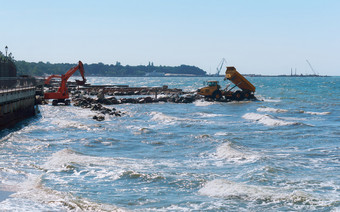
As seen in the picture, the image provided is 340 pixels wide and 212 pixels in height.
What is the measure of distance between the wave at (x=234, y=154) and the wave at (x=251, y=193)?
13.8 feet

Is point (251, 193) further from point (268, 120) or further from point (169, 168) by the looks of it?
point (268, 120)

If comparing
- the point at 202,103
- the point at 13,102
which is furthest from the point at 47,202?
the point at 202,103

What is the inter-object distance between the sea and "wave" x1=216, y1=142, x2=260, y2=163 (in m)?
0.04

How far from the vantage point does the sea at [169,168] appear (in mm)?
11656

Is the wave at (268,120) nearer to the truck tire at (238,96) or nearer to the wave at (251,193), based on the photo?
the truck tire at (238,96)

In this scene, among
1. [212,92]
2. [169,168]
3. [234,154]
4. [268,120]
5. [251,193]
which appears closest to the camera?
[251,193]

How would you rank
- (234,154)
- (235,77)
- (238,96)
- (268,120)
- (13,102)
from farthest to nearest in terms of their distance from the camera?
(238,96), (235,77), (268,120), (13,102), (234,154)

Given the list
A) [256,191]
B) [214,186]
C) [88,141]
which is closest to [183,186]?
[214,186]

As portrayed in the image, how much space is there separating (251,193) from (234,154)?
20.2 ft

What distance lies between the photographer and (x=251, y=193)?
12.4 meters

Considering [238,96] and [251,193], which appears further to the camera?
[238,96]

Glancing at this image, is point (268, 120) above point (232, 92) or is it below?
below

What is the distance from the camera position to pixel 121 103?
5272 cm

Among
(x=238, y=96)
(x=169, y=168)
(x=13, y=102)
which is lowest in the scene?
(x=169, y=168)
